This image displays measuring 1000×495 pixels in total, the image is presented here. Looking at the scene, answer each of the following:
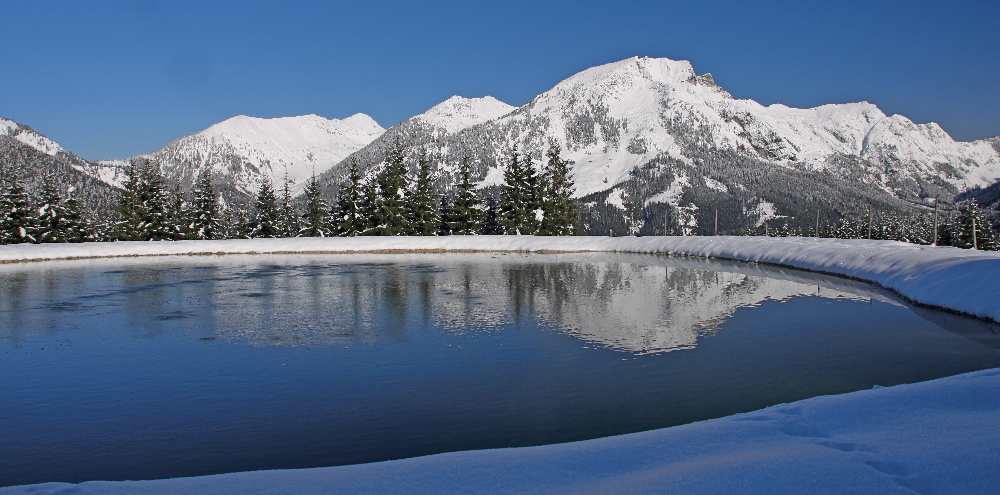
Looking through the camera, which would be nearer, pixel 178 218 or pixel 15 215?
pixel 15 215

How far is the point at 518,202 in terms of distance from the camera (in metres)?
50.0

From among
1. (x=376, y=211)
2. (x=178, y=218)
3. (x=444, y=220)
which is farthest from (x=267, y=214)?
(x=444, y=220)

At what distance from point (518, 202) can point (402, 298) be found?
33.2 metres

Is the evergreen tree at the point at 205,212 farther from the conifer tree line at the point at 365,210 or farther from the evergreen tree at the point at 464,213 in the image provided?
the evergreen tree at the point at 464,213

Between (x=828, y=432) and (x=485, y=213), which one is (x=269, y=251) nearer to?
→ (x=485, y=213)

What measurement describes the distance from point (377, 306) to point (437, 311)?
5.96 feet

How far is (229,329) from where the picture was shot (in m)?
12.8

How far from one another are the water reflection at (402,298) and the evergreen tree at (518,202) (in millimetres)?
20476

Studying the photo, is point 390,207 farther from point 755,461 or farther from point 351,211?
point 755,461

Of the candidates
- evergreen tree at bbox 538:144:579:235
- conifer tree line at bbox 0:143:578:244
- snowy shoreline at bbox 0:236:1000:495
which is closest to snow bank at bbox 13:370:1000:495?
snowy shoreline at bbox 0:236:1000:495

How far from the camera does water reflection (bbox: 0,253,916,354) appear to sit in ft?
41.4

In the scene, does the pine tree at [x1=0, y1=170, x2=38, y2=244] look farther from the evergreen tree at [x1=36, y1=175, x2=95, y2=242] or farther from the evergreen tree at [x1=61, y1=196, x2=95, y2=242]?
the evergreen tree at [x1=61, y1=196, x2=95, y2=242]

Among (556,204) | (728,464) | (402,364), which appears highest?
(556,204)

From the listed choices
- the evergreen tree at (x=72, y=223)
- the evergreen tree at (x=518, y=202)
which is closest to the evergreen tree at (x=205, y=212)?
the evergreen tree at (x=72, y=223)
